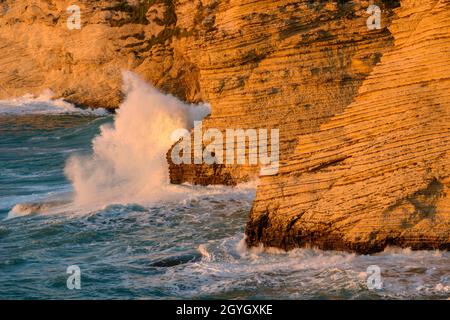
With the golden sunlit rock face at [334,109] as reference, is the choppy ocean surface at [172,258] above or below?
below

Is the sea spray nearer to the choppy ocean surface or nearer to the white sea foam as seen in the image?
the choppy ocean surface

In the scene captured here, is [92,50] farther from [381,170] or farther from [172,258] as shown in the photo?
[381,170]

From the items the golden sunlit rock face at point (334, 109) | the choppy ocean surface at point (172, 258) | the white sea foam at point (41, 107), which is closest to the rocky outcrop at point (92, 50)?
the white sea foam at point (41, 107)

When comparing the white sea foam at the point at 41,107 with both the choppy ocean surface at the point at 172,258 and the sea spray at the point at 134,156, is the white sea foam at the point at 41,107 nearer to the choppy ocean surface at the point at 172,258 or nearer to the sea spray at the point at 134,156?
the sea spray at the point at 134,156

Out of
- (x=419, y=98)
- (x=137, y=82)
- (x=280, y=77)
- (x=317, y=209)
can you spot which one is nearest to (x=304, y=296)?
(x=317, y=209)

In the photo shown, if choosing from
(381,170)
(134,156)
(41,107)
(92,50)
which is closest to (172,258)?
(381,170)

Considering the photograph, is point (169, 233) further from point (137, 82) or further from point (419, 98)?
point (137, 82)
